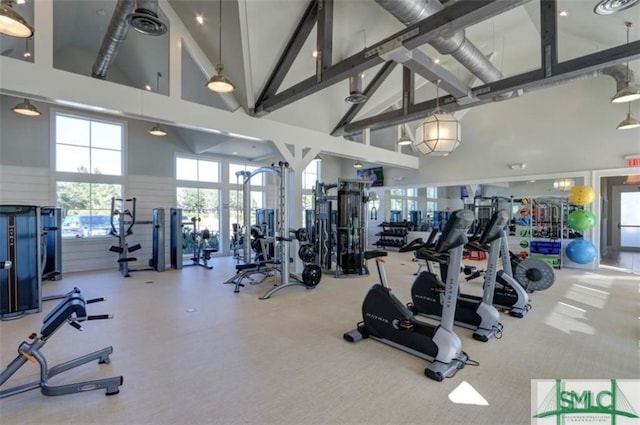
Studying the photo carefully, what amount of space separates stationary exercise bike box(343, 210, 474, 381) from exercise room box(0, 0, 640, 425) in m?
0.02

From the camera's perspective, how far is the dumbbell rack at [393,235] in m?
11.8

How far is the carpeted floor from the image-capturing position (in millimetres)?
2223

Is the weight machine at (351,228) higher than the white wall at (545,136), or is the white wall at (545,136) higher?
the white wall at (545,136)

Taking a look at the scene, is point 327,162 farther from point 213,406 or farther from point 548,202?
point 213,406

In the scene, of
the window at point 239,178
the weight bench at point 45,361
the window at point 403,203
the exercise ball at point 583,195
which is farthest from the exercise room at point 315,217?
the window at point 403,203

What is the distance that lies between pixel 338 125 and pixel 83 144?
653 centimetres

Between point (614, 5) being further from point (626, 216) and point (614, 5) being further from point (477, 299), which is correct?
point (626, 216)

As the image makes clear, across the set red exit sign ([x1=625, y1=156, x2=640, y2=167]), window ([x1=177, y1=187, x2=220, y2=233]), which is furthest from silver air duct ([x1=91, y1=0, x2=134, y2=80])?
red exit sign ([x1=625, y1=156, x2=640, y2=167])

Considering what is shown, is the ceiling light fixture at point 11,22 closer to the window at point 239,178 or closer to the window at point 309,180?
the window at point 239,178

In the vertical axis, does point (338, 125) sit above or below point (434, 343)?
above

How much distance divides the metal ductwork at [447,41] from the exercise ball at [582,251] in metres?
4.50

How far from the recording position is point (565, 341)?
342cm

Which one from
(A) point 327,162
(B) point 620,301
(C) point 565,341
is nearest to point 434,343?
(C) point 565,341

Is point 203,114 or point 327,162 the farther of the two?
point 327,162
